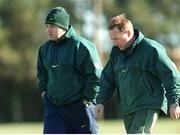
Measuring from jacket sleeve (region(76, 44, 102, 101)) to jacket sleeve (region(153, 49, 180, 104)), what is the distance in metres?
1.16

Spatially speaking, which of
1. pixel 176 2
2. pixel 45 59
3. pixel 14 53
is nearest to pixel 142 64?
pixel 45 59

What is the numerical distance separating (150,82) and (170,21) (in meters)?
49.9

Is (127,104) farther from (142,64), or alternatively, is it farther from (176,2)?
(176,2)

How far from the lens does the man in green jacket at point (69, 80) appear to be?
10312mm

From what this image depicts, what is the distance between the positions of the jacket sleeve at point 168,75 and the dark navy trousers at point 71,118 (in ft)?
4.83

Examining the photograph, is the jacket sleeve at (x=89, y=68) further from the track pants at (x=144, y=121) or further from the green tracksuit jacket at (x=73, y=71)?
the track pants at (x=144, y=121)

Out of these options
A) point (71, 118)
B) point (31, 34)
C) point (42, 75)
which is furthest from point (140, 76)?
point (31, 34)

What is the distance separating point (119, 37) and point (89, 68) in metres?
1.07

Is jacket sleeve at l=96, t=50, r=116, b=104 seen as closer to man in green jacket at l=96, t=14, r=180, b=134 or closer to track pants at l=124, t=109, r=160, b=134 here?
man in green jacket at l=96, t=14, r=180, b=134

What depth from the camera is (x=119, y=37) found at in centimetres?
936

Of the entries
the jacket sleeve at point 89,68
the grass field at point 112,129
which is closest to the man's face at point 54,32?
the jacket sleeve at point 89,68

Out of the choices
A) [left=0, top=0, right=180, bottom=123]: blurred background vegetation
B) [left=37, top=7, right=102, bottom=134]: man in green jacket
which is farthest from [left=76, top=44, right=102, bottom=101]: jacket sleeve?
[left=0, top=0, right=180, bottom=123]: blurred background vegetation

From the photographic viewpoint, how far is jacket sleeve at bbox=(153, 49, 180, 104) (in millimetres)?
9141

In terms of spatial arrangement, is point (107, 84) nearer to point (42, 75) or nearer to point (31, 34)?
point (42, 75)
